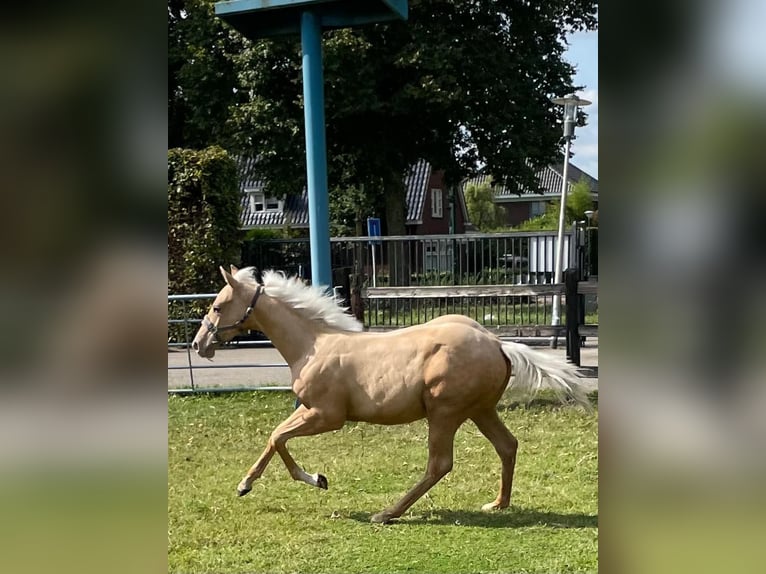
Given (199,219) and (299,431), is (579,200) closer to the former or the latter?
(199,219)

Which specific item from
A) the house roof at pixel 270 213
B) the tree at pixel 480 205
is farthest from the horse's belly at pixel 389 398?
the tree at pixel 480 205

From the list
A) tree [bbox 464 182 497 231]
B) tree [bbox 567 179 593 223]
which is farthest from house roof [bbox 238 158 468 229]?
tree [bbox 464 182 497 231]

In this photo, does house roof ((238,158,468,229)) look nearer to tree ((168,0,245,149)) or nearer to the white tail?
tree ((168,0,245,149))

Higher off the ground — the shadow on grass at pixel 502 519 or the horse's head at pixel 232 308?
the horse's head at pixel 232 308

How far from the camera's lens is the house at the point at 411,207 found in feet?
107

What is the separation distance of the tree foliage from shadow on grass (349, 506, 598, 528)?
8.48 meters

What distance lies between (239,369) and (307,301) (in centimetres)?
634

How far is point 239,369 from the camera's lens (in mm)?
11094

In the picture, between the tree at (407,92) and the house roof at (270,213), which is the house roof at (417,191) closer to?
the house roof at (270,213)

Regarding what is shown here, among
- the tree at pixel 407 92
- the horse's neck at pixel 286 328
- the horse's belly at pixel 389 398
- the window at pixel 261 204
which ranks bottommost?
the horse's belly at pixel 389 398

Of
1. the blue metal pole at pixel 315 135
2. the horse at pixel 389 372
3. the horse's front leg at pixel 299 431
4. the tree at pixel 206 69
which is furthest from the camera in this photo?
the tree at pixel 206 69

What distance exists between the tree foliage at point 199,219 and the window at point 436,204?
90.6ft

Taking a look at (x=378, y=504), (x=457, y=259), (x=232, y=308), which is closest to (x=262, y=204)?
(x=457, y=259)
